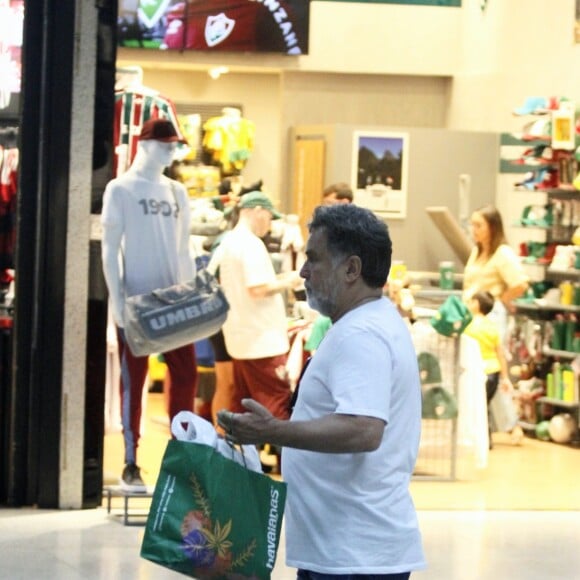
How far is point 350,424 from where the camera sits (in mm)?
3008

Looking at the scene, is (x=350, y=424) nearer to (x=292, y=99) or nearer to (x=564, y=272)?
(x=564, y=272)

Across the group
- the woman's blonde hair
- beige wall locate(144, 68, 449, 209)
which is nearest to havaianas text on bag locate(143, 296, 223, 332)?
the woman's blonde hair

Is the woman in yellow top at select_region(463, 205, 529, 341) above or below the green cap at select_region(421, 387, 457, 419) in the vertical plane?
above

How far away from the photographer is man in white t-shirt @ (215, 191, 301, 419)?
26.4 feet

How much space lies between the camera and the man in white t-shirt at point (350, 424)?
303 centimetres

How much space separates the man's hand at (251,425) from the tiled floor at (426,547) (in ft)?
9.53

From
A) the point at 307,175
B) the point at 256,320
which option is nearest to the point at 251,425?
the point at 256,320

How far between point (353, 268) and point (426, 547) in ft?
11.9

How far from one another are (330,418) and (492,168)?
10730 mm

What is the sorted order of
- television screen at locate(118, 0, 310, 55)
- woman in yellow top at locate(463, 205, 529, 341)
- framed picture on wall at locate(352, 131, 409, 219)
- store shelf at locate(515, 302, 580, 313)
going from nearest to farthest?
woman in yellow top at locate(463, 205, 529, 341)
store shelf at locate(515, 302, 580, 313)
framed picture on wall at locate(352, 131, 409, 219)
television screen at locate(118, 0, 310, 55)

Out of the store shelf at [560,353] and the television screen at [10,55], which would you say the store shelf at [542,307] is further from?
the television screen at [10,55]

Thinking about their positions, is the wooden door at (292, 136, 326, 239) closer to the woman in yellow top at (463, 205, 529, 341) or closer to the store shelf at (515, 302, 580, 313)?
the store shelf at (515, 302, 580, 313)

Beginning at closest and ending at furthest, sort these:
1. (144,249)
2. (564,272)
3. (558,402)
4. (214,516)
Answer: (214,516) < (144,249) < (558,402) < (564,272)

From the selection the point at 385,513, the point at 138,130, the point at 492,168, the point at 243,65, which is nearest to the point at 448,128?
the point at 492,168
